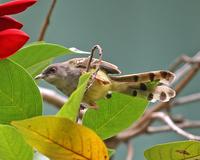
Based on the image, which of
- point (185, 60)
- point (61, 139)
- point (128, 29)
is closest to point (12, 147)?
point (61, 139)

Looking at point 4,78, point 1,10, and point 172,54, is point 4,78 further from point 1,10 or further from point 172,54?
point 172,54

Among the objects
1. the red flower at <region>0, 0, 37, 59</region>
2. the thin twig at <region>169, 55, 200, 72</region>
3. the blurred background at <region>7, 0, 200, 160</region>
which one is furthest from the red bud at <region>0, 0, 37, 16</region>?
the blurred background at <region>7, 0, 200, 160</region>

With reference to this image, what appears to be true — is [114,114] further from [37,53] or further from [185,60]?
[185,60]

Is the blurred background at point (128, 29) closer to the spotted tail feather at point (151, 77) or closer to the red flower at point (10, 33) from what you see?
the spotted tail feather at point (151, 77)

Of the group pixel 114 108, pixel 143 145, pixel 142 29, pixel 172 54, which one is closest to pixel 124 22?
pixel 142 29

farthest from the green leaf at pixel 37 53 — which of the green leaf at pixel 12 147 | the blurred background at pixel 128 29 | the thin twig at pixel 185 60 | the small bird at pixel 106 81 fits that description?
the blurred background at pixel 128 29

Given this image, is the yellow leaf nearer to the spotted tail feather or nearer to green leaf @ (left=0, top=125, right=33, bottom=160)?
green leaf @ (left=0, top=125, right=33, bottom=160)
